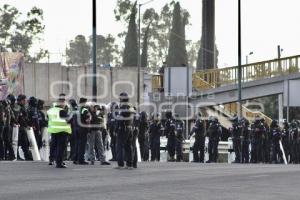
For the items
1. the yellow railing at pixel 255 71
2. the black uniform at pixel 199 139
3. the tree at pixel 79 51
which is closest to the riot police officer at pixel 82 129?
the black uniform at pixel 199 139

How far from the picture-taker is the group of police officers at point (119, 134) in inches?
820

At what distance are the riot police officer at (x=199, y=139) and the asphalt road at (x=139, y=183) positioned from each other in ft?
31.5

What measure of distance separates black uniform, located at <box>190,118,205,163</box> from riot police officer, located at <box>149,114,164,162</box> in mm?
1216

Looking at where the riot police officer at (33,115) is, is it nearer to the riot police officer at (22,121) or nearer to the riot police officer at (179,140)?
the riot police officer at (22,121)

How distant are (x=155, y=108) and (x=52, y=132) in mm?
31646

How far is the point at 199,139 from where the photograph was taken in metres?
31.7

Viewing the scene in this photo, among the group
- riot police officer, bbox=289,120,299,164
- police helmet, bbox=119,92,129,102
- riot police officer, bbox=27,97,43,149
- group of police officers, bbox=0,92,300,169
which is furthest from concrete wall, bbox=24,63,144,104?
police helmet, bbox=119,92,129,102

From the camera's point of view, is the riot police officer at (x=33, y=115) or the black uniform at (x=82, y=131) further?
the riot police officer at (x=33, y=115)

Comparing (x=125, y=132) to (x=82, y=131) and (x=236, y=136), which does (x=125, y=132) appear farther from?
(x=236, y=136)

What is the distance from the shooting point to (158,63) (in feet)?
417

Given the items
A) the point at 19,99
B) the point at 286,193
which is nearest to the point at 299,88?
the point at 19,99

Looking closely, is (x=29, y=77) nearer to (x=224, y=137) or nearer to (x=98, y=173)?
(x=224, y=137)

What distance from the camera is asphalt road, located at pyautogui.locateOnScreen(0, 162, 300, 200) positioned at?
14.1m

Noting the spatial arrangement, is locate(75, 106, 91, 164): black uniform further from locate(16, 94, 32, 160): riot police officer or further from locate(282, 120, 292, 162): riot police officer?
locate(282, 120, 292, 162): riot police officer
